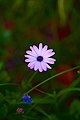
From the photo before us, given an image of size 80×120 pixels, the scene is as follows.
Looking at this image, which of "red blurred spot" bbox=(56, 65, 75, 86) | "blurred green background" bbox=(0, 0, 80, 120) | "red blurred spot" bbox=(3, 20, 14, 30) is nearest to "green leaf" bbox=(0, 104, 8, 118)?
"blurred green background" bbox=(0, 0, 80, 120)

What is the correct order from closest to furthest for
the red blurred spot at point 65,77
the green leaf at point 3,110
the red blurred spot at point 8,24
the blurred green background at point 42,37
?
the green leaf at point 3,110 → the blurred green background at point 42,37 → the red blurred spot at point 65,77 → the red blurred spot at point 8,24

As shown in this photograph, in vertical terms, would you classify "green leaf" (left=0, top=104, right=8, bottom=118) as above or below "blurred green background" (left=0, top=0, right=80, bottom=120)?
below

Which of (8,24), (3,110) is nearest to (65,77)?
(8,24)

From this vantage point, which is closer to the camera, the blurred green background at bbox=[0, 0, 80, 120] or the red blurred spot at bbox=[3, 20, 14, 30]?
the blurred green background at bbox=[0, 0, 80, 120]

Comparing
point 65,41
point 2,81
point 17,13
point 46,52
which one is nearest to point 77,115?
point 2,81

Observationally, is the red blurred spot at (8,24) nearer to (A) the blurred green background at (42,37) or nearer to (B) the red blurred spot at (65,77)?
(A) the blurred green background at (42,37)

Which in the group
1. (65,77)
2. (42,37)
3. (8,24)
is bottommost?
(65,77)

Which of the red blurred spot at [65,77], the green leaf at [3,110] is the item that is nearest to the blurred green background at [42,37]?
the red blurred spot at [65,77]

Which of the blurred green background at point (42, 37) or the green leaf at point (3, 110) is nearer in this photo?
the green leaf at point (3, 110)

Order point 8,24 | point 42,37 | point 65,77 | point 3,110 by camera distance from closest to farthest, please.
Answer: point 3,110 → point 65,77 → point 42,37 → point 8,24

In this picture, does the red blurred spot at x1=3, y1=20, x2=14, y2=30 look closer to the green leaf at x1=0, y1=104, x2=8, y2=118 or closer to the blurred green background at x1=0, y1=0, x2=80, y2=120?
the blurred green background at x1=0, y1=0, x2=80, y2=120

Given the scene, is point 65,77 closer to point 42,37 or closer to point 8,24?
point 42,37
